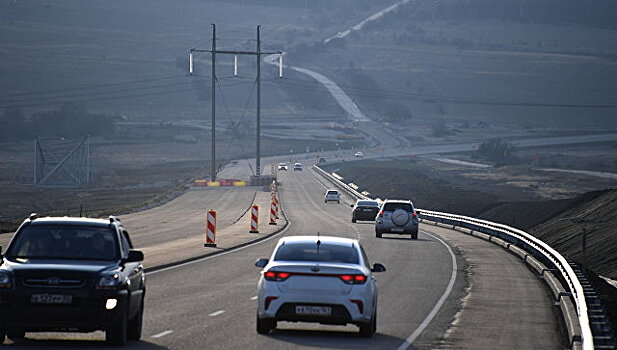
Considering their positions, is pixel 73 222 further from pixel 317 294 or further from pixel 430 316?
pixel 430 316

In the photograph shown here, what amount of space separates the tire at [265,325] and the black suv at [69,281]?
74.2 inches

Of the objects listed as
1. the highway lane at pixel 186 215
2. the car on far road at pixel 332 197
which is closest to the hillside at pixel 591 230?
the highway lane at pixel 186 215

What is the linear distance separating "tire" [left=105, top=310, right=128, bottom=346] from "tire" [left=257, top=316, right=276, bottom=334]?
246 centimetres

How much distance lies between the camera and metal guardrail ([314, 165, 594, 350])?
15.6 meters

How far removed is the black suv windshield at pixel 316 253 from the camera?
17328 millimetres

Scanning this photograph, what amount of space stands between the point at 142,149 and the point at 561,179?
231 feet

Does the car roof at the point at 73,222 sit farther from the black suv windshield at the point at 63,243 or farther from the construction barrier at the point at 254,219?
the construction barrier at the point at 254,219

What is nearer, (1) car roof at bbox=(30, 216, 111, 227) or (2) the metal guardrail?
(2) the metal guardrail

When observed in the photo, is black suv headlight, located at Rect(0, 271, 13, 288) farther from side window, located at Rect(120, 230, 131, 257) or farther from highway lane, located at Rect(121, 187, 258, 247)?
highway lane, located at Rect(121, 187, 258, 247)

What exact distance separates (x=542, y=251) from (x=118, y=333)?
2131cm

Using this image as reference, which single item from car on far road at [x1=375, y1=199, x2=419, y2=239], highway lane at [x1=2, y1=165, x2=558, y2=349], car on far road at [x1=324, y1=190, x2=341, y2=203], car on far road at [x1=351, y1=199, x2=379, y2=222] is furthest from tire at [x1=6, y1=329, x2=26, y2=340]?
car on far road at [x1=324, y1=190, x2=341, y2=203]

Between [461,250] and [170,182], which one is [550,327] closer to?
[461,250]

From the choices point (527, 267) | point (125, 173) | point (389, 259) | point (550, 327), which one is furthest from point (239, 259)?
point (125, 173)

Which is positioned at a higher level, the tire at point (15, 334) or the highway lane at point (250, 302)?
the tire at point (15, 334)
